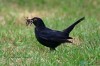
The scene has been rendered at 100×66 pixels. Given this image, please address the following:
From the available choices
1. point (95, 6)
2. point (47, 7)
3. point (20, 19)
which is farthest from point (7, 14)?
point (95, 6)

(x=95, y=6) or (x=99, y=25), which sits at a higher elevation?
(x=95, y=6)

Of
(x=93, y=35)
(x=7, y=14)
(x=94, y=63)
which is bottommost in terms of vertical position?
(x=94, y=63)

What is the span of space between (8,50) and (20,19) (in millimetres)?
3671

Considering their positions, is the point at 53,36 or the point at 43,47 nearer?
the point at 53,36

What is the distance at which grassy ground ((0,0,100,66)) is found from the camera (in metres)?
7.59

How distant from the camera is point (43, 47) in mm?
8703

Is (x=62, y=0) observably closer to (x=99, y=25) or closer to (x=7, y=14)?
(x=7, y=14)

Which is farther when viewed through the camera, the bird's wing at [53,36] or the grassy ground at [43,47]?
the bird's wing at [53,36]

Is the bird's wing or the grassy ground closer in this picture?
the grassy ground

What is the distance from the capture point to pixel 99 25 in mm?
10477

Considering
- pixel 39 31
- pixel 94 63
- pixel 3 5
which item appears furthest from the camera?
pixel 3 5

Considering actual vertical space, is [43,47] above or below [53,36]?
below

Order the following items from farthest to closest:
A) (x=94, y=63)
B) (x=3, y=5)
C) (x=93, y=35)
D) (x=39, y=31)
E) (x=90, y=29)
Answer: (x=3, y=5), (x=90, y=29), (x=93, y=35), (x=39, y=31), (x=94, y=63)

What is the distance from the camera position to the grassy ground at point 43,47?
759cm
